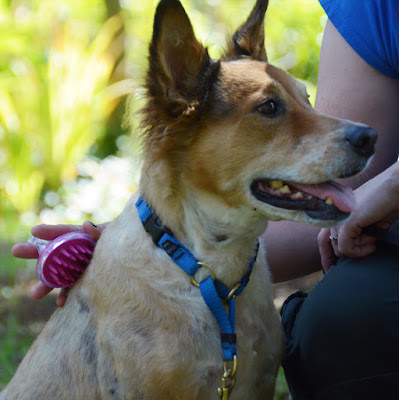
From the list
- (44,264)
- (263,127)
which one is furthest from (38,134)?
(263,127)

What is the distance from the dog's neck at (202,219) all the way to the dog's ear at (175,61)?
317 mm

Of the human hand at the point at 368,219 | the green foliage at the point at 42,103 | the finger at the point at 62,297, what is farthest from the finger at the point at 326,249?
the green foliage at the point at 42,103

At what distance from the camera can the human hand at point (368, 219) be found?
228 centimetres

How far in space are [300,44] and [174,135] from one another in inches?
208

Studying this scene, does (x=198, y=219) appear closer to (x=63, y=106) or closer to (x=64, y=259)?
(x=64, y=259)

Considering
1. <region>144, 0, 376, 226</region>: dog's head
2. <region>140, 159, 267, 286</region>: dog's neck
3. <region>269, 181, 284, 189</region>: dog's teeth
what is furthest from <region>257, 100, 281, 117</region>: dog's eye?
<region>140, 159, 267, 286</region>: dog's neck

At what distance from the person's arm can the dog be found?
0.40 m

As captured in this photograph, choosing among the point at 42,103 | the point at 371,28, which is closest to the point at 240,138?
the point at 371,28

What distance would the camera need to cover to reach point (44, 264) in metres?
2.68

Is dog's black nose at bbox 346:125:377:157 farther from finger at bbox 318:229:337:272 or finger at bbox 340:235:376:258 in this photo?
finger at bbox 318:229:337:272

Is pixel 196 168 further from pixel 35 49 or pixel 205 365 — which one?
pixel 35 49

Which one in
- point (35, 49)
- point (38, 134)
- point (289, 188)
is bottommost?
point (38, 134)

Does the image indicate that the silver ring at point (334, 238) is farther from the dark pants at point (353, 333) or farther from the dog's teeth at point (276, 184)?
the dog's teeth at point (276, 184)

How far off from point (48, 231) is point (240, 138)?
3.77 feet
